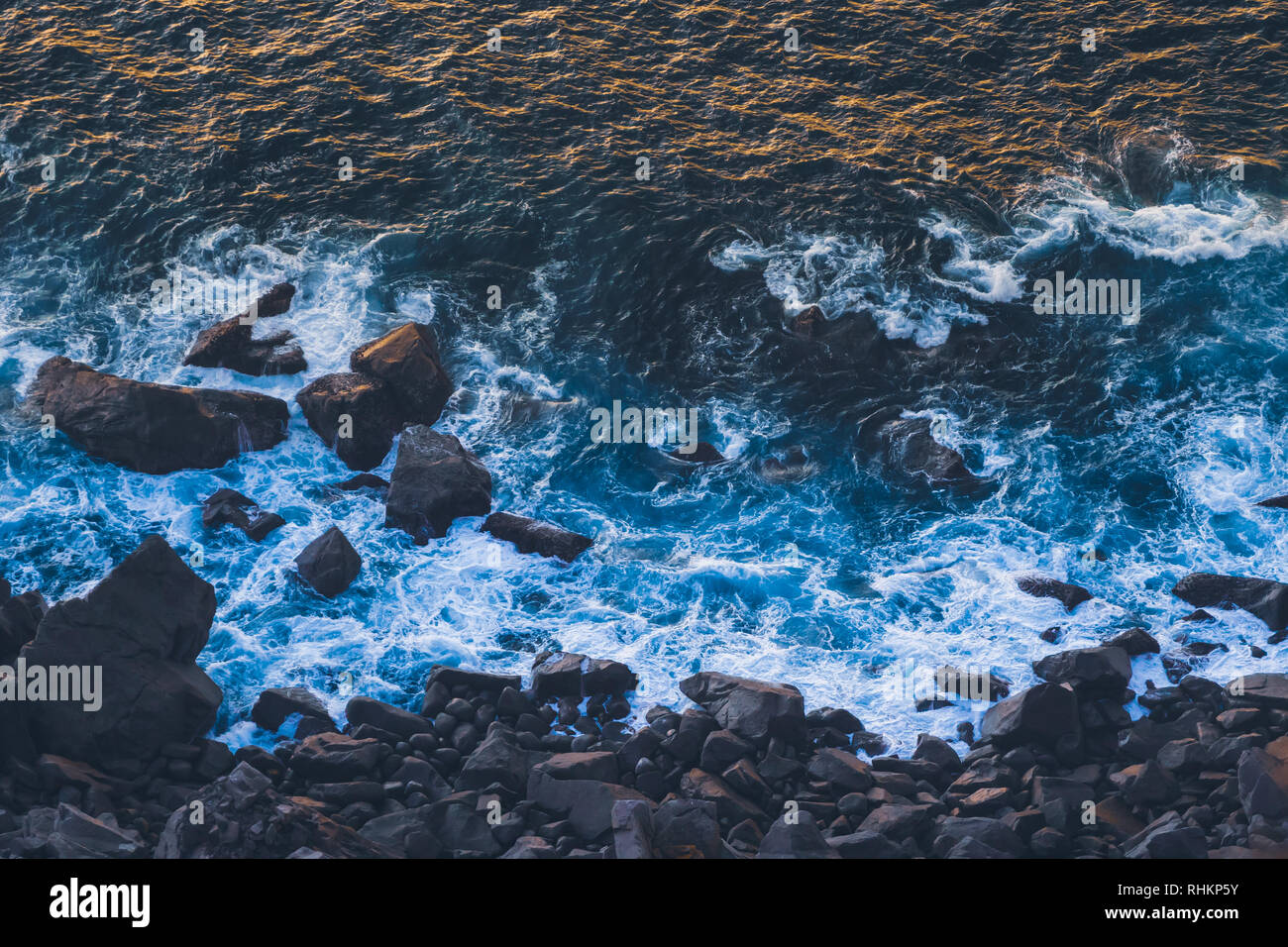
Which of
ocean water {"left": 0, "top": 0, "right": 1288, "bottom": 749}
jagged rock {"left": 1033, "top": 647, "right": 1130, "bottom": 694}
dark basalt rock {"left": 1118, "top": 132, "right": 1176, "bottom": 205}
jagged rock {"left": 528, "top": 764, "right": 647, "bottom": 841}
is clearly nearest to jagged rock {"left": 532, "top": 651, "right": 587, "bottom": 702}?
ocean water {"left": 0, "top": 0, "right": 1288, "bottom": 749}

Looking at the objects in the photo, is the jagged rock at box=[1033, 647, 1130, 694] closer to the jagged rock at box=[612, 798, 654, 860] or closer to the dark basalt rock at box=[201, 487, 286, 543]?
the jagged rock at box=[612, 798, 654, 860]

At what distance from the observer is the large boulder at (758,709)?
2953 cm

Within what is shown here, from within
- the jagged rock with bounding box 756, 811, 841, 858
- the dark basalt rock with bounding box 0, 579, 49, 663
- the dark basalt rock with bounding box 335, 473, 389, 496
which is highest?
the dark basalt rock with bounding box 335, 473, 389, 496

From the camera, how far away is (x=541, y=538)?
118 ft

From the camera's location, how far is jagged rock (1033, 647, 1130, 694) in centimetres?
3078

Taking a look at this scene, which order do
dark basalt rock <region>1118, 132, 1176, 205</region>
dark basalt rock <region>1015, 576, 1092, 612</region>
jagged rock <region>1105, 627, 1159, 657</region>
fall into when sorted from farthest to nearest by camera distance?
dark basalt rock <region>1118, 132, 1176, 205</region> < dark basalt rock <region>1015, 576, 1092, 612</region> < jagged rock <region>1105, 627, 1159, 657</region>

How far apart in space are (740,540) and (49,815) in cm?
1888

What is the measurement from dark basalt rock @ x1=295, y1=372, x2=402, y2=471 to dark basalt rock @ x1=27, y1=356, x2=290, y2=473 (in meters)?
1.68

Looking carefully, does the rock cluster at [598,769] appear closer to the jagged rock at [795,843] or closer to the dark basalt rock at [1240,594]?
the jagged rock at [795,843]

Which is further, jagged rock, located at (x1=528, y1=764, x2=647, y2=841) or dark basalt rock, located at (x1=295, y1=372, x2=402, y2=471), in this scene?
dark basalt rock, located at (x1=295, y1=372, x2=402, y2=471)

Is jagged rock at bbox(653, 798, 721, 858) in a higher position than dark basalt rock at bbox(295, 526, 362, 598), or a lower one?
lower

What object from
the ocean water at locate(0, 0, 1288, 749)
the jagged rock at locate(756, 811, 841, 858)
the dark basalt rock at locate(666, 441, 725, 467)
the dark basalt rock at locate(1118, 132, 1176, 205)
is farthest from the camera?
the dark basalt rock at locate(1118, 132, 1176, 205)

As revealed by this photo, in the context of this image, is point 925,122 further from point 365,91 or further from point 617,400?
point 365,91
